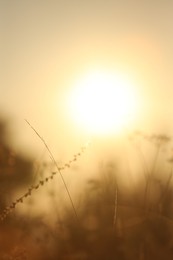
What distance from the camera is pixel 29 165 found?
20.2 ft

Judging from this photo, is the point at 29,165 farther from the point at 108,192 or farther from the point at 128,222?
the point at 128,222

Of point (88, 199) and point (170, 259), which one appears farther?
point (88, 199)

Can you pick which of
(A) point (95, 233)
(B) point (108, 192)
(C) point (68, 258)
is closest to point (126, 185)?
(B) point (108, 192)

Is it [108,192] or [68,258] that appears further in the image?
[108,192]

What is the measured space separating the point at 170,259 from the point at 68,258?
1.17 m

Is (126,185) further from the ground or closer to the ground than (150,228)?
further from the ground

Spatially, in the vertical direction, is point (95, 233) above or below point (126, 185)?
below

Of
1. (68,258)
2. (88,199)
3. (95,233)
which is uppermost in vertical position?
(88,199)

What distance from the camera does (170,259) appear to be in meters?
5.40

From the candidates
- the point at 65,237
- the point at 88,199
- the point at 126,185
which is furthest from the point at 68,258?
the point at 126,185

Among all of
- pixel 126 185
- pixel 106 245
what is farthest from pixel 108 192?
pixel 106 245

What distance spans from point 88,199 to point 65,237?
529 millimetres

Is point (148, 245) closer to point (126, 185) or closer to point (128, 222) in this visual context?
point (128, 222)

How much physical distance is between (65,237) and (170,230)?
1.26 meters
